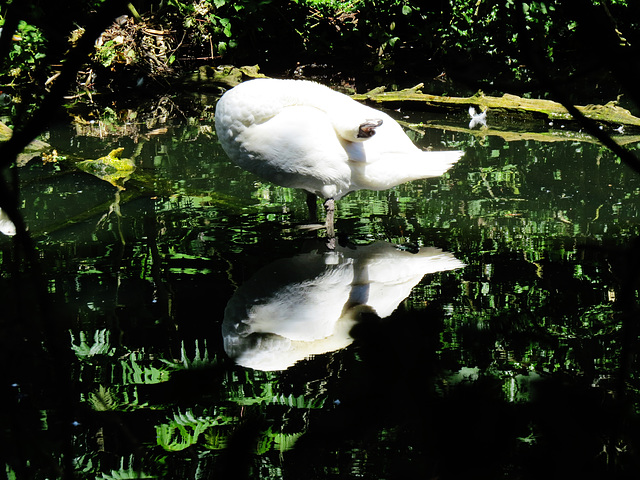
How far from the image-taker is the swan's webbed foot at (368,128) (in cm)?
439

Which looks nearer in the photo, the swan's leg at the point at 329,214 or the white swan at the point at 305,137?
the white swan at the point at 305,137

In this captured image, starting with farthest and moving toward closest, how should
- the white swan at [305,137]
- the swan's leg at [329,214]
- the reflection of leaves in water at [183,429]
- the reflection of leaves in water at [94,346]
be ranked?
the swan's leg at [329,214] < the white swan at [305,137] < the reflection of leaves in water at [94,346] < the reflection of leaves in water at [183,429]

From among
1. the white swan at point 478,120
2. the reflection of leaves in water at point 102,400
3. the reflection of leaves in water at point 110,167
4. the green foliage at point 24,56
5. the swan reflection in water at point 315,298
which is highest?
the green foliage at point 24,56

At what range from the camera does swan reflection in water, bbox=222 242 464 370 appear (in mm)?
3074

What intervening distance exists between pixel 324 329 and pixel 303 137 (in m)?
1.55

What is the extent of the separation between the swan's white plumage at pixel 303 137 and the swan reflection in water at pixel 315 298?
1.80 ft

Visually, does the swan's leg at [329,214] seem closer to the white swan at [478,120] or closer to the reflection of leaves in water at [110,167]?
the reflection of leaves in water at [110,167]

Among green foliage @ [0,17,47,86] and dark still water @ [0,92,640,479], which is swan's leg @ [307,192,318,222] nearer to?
dark still water @ [0,92,640,479]

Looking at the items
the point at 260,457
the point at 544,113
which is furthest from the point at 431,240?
the point at 544,113

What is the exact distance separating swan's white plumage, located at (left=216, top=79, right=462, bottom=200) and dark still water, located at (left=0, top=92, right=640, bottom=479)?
44 centimetres

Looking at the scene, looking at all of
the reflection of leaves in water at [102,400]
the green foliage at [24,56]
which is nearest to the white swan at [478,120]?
the reflection of leaves in water at [102,400]

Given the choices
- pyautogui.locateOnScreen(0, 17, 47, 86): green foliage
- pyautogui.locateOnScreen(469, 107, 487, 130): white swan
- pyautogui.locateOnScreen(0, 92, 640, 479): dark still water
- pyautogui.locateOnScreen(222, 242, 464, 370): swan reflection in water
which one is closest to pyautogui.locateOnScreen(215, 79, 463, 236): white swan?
pyautogui.locateOnScreen(0, 92, 640, 479): dark still water

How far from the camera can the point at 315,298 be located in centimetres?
363

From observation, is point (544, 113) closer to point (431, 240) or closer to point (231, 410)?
point (431, 240)
